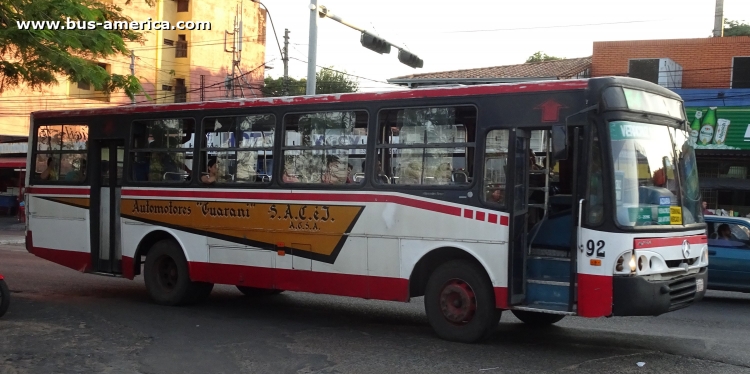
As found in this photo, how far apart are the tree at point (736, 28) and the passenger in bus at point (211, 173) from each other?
4144 cm

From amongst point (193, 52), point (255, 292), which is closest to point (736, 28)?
point (193, 52)

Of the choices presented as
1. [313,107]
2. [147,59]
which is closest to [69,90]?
[147,59]

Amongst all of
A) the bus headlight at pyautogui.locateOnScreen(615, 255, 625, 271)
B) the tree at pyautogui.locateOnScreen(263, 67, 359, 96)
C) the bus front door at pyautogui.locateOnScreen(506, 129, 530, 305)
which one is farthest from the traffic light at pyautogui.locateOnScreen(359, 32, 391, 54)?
the tree at pyautogui.locateOnScreen(263, 67, 359, 96)

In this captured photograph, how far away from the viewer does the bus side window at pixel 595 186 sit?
8.09 m

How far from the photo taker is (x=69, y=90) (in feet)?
136

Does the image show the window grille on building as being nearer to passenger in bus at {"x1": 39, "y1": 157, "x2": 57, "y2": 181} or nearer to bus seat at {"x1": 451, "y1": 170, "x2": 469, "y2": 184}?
passenger in bus at {"x1": 39, "y1": 157, "x2": 57, "y2": 181}

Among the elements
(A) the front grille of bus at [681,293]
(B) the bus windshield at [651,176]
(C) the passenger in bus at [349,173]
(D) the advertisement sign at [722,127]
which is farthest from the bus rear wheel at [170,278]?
(D) the advertisement sign at [722,127]

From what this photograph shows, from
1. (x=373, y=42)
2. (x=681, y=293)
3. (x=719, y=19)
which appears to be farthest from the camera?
(x=719, y=19)

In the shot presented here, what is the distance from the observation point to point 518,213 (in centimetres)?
862

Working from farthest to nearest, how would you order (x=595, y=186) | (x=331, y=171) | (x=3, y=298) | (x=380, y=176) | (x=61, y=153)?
A: (x=61, y=153)
(x=3, y=298)
(x=331, y=171)
(x=380, y=176)
(x=595, y=186)

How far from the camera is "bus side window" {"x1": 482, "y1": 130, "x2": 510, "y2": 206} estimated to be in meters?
8.74

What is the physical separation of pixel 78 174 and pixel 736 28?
145ft

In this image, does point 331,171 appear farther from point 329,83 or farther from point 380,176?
Result: point 329,83

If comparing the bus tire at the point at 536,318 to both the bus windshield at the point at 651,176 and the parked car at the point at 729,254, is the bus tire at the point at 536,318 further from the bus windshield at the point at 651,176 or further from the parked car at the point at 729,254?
the parked car at the point at 729,254
